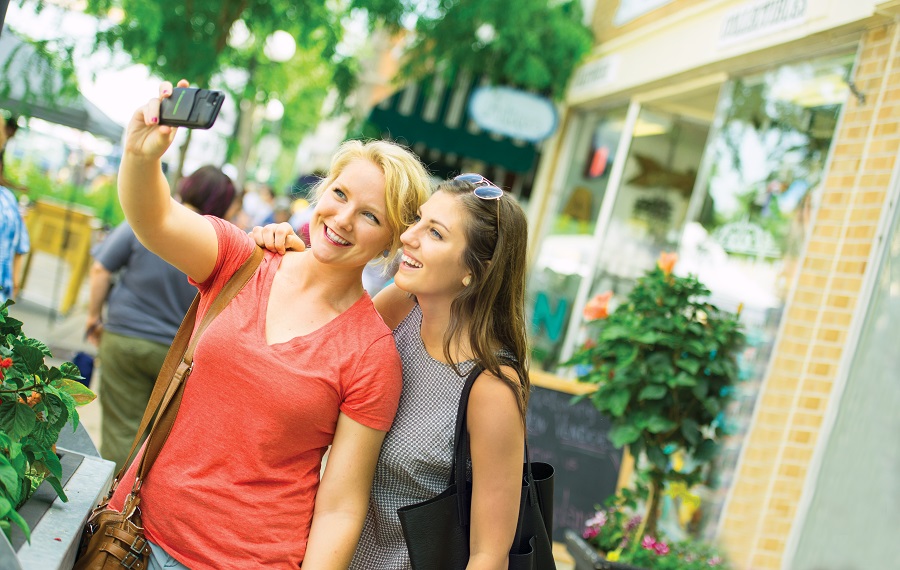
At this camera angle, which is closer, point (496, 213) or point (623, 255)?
point (496, 213)

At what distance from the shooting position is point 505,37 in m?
9.67

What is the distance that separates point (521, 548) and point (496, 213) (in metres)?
0.85

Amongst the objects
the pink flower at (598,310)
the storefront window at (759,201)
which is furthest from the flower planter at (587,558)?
the pink flower at (598,310)

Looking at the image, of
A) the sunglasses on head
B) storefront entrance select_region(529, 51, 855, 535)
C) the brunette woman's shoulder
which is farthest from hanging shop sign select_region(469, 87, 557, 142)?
the sunglasses on head

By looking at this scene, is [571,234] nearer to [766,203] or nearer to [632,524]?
[766,203]

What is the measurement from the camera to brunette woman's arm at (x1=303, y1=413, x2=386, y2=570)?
7.28 feet

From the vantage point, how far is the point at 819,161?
18.0ft

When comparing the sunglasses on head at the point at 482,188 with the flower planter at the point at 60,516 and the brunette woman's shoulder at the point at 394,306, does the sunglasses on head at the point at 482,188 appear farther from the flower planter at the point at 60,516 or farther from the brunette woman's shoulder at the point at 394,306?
the flower planter at the point at 60,516

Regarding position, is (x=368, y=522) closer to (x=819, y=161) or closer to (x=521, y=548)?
(x=521, y=548)

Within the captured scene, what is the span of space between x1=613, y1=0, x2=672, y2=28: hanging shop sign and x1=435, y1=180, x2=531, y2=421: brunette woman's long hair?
20.6 ft

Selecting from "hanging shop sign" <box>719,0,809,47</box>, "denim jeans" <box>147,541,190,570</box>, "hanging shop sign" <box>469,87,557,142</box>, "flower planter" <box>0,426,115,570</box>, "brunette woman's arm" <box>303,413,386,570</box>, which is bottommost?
"denim jeans" <box>147,541,190,570</box>

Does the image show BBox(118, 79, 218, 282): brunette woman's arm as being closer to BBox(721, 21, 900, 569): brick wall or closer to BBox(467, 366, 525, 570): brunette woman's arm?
BBox(467, 366, 525, 570): brunette woman's arm

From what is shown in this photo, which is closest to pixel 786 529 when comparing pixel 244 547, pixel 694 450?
pixel 694 450

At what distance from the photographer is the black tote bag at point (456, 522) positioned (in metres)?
2.24
